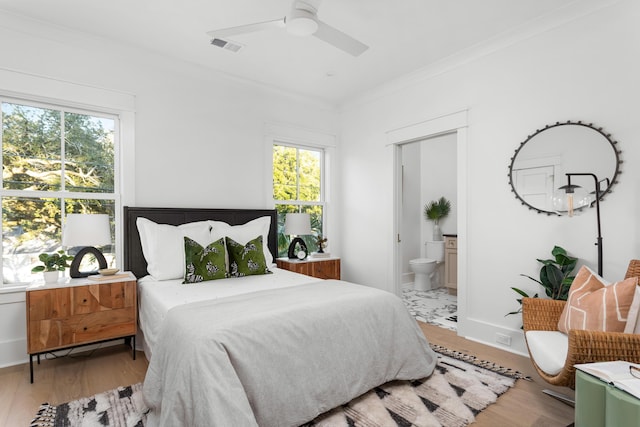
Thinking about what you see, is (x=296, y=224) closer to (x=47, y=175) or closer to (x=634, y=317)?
(x=47, y=175)

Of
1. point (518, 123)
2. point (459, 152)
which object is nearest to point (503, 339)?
point (459, 152)

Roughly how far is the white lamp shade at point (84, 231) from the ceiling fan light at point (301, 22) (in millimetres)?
2092

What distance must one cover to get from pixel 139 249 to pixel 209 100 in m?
1.72

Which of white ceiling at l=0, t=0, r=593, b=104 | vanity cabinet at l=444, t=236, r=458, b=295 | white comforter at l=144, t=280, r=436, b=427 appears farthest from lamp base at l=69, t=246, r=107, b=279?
vanity cabinet at l=444, t=236, r=458, b=295

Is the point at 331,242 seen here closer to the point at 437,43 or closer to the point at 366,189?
the point at 366,189

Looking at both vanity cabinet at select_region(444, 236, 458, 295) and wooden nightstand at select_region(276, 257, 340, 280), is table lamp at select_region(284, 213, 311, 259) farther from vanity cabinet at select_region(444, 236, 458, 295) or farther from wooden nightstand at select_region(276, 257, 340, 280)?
vanity cabinet at select_region(444, 236, 458, 295)

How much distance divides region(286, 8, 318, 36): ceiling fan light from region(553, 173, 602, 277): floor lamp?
205 centimetres

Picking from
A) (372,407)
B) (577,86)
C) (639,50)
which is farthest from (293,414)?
(639,50)

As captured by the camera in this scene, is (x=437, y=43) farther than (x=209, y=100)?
No

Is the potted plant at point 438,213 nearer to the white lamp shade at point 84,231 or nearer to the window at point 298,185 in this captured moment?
the window at point 298,185

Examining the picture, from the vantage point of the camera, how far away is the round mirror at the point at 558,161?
8.09ft

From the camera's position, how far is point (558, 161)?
2.70m

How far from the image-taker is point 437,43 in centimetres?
310

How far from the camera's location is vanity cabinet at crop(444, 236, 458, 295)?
16.7 feet
